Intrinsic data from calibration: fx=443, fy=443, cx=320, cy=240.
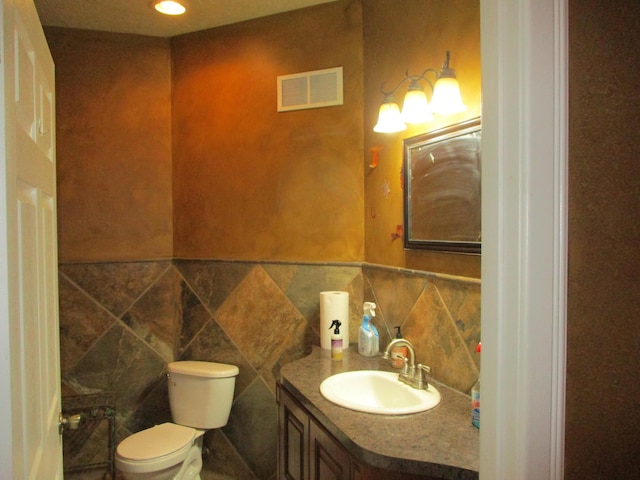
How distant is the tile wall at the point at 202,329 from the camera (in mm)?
2434

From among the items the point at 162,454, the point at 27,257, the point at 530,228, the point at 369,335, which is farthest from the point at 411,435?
the point at 162,454

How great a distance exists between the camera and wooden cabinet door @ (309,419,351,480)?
1.35m

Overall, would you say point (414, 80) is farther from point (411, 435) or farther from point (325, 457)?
point (325, 457)

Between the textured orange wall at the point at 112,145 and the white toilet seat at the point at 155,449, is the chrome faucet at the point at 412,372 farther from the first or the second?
the textured orange wall at the point at 112,145

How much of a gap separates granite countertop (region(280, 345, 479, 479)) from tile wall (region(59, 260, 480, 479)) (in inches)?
28.3

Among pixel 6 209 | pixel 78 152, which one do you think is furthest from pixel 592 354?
pixel 78 152

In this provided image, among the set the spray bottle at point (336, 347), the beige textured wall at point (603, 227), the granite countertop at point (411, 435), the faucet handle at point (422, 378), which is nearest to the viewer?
the beige textured wall at point (603, 227)

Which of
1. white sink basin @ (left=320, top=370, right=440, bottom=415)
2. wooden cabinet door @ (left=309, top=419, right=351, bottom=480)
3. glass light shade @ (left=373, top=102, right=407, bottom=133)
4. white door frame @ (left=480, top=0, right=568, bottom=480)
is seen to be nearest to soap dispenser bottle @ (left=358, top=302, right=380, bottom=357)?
white sink basin @ (left=320, top=370, right=440, bottom=415)

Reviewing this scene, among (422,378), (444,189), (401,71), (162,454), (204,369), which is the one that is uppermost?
(401,71)

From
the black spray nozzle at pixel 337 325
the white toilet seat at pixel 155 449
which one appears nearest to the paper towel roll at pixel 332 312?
the black spray nozzle at pixel 337 325

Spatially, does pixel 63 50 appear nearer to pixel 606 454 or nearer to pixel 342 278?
pixel 342 278

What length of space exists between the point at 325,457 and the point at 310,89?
1786 millimetres

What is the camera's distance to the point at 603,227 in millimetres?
664

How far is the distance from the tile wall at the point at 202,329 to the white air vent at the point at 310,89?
0.87 metres
